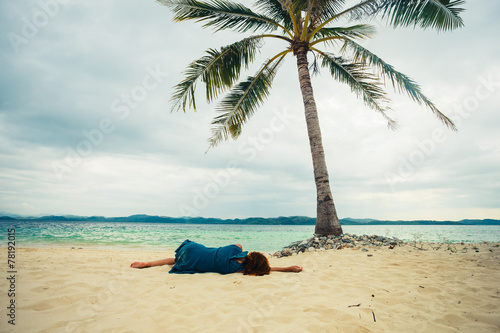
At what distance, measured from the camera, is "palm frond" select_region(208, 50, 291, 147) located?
8305 mm

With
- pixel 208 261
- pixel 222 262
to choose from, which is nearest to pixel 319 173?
pixel 222 262

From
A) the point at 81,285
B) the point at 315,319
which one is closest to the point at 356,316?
the point at 315,319

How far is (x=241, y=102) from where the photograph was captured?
8.38 m

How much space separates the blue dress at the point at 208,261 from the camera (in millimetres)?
3951

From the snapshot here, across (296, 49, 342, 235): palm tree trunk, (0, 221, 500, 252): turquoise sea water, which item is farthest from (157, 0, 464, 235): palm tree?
(0, 221, 500, 252): turquoise sea water

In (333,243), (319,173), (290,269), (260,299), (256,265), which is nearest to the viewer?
(260,299)

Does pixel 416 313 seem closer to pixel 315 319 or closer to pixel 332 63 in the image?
pixel 315 319

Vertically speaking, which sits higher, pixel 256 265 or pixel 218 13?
pixel 218 13

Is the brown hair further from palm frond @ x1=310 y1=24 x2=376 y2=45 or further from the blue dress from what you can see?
palm frond @ x1=310 y1=24 x2=376 y2=45

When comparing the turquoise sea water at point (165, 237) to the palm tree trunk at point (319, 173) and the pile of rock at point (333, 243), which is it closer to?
the pile of rock at point (333, 243)

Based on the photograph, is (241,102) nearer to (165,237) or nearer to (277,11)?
(277,11)

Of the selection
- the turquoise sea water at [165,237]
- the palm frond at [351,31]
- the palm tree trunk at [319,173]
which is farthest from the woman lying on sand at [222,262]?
the palm frond at [351,31]

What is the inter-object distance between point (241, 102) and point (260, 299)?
686 centimetres

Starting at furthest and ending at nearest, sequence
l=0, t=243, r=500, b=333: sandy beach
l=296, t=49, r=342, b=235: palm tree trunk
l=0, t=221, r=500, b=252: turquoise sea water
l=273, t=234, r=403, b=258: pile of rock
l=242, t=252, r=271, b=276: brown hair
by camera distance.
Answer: l=0, t=221, r=500, b=252: turquoise sea water → l=296, t=49, r=342, b=235: palm tree trunk → l=273, t=234, r=403, b=258: pile of rock → l=242, t=252, r=271, b=276: brown hair → l=0, t=243, r=500, b=333: sandy beach
